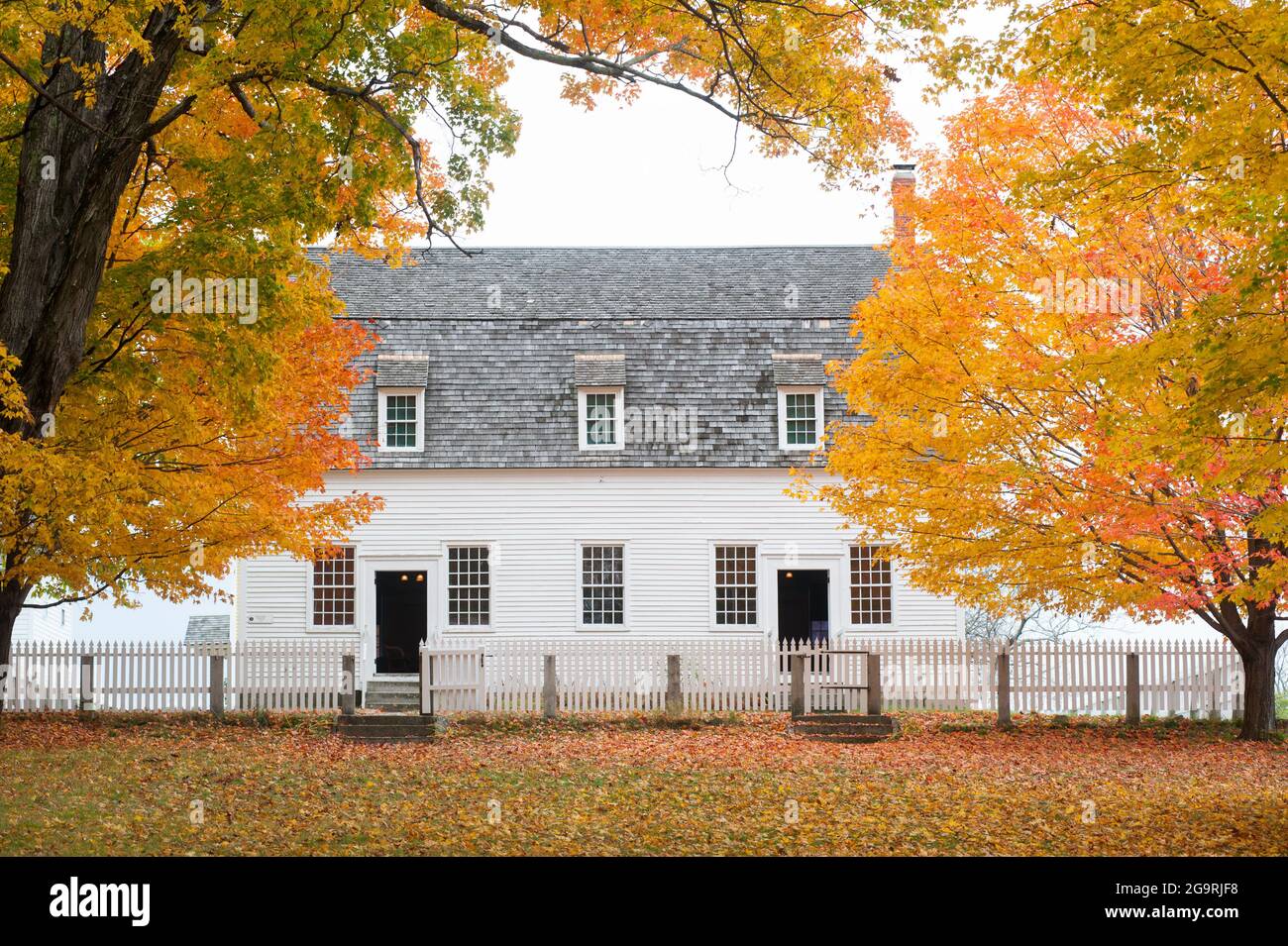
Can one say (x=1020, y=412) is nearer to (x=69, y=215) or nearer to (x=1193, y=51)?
(x=1193, y=51)

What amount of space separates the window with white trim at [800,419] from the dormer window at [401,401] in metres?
7.22

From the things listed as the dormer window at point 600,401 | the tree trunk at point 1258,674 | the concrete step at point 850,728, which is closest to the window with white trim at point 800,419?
the dormer window at point 600,401

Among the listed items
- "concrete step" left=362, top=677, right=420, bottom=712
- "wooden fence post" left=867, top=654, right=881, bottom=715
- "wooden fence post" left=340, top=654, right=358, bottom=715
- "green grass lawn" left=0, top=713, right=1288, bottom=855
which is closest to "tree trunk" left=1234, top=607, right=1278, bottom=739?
"green grass lawn" left=0, top=713, right=1288, bottom=855

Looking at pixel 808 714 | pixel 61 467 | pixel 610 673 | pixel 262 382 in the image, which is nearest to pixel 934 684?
pixel 808 714

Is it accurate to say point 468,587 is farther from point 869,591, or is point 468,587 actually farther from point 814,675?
point 869,591

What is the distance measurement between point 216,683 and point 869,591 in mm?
12470

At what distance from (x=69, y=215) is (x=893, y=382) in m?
10.3

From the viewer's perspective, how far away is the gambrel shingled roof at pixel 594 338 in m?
26.3

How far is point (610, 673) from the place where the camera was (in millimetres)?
23312

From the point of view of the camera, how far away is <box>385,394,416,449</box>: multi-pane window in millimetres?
26359

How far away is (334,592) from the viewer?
26.0m

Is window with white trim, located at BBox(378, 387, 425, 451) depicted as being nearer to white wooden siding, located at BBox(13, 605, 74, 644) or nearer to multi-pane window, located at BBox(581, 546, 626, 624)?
multi-pane window, located at BBox(581, 546, 626, 624)

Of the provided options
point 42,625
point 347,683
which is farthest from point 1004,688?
point 42,625

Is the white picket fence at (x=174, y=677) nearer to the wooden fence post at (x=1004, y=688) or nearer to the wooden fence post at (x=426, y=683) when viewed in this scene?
the wooden fence post at (x=426, y=683)
